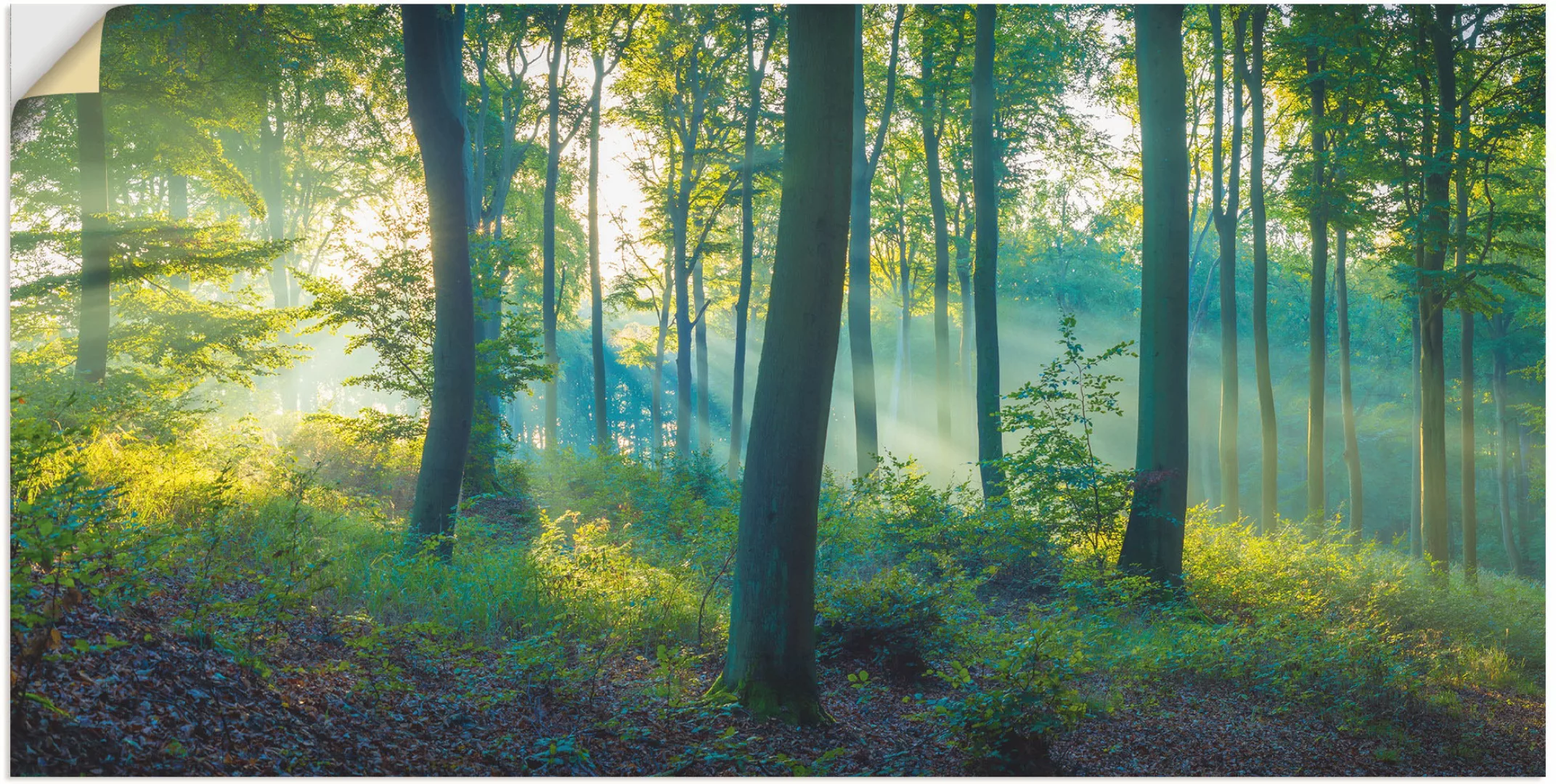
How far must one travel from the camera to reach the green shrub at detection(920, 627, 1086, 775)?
171 inches

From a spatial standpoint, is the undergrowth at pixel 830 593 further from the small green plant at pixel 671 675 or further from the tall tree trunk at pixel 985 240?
the tall tree trunk at pixel 985 240

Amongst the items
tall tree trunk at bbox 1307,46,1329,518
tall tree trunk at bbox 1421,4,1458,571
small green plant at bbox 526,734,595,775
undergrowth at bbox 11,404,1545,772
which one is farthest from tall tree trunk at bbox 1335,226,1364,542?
small green plant at bbox 526,734,595,775

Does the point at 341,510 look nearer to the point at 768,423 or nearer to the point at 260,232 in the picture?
the point at 768,423

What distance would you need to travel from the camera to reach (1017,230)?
110 ft

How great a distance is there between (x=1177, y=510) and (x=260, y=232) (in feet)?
82.0

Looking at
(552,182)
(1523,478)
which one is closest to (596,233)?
(552,182)

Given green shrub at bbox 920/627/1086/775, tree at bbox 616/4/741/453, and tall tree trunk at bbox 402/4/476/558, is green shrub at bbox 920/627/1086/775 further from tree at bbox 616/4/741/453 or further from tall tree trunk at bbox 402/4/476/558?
tree at bbox 616/4/741/453

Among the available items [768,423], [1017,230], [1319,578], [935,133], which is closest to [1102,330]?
[1017,230]

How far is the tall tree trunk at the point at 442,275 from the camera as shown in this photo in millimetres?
8000

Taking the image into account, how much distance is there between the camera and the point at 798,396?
15.7 feet

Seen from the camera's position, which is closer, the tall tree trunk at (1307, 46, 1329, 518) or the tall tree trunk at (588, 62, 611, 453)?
the tall tree trunk at (1307, 46, 1329, 518)

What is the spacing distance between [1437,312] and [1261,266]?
350cm

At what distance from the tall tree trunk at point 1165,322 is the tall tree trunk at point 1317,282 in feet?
18.3

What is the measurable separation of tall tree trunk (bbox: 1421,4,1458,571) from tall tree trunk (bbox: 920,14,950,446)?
8.38 meters
